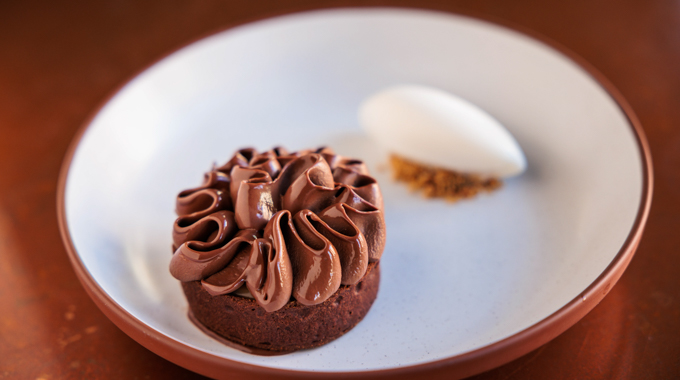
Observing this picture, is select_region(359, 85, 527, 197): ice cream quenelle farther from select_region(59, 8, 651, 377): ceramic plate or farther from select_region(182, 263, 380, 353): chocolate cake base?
select_region(182, 263, 380, 353): chocolate cake base

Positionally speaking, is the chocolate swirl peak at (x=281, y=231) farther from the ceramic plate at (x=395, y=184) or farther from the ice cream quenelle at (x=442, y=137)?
the ice cream quenelle at (x=442, y=137)

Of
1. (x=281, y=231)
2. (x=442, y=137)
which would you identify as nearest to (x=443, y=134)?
(x=442, y=137)

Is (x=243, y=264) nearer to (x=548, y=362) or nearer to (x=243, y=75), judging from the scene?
(x=548, y=362)

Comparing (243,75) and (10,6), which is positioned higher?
(10,6)

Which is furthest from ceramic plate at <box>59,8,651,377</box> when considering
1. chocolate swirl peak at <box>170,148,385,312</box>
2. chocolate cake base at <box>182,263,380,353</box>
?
chocolate swirl peak at <box>170,148,385,312</box>

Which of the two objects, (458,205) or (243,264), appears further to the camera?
(458,205)

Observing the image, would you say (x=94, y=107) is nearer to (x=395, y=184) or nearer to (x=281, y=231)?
(x=395, y=184)

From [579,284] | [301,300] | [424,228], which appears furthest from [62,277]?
[579,284]
